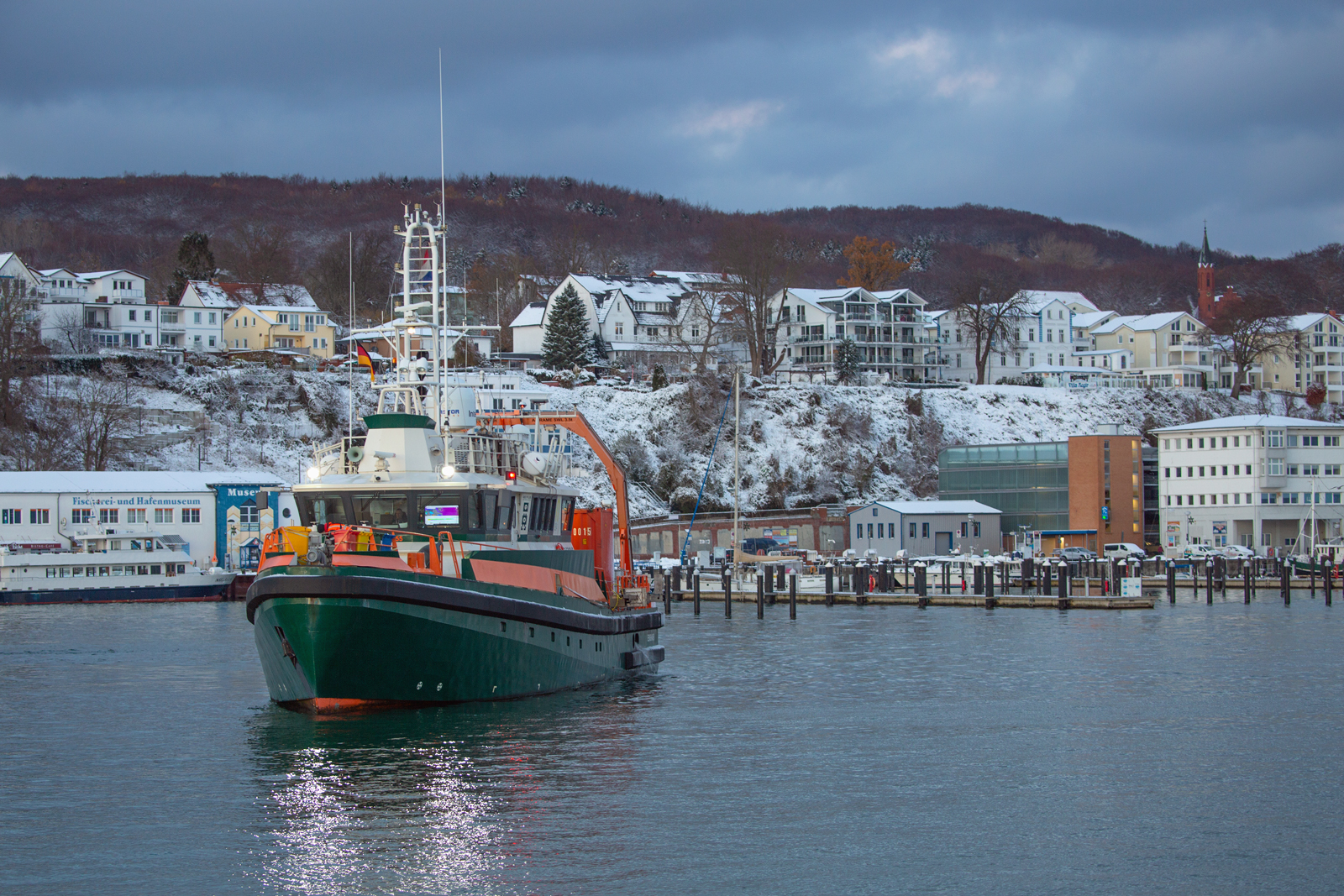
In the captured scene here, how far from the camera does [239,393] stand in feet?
341

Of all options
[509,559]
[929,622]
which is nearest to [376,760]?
[509,559]

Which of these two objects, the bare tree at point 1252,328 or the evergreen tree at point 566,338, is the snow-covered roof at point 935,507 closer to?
the evergreen tree at point 566,338

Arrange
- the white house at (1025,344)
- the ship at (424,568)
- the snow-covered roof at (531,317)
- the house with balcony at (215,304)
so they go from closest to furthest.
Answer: the ship at (424,568)
the house with balcony at (215,304)
the snow-covered roof at (531,317)
the white house at (1025,344)

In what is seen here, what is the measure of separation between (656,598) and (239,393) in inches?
1839

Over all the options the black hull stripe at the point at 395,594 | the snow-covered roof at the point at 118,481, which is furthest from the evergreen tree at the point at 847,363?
the black hull stripe at the point at 395,594

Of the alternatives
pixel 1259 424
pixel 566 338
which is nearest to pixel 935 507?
Result: pixel 1259 424

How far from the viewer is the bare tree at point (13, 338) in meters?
93.8

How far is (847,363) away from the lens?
396ft

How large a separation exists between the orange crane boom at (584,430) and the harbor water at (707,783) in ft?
14.3

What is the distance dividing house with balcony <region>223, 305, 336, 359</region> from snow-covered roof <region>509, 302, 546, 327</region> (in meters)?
18.6

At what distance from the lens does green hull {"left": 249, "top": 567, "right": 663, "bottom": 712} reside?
82.3 ft

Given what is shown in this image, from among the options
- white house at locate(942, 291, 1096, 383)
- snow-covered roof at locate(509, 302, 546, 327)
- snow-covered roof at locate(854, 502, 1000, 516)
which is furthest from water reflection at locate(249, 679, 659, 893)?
white house at locate(942, 291, 1096, 383)

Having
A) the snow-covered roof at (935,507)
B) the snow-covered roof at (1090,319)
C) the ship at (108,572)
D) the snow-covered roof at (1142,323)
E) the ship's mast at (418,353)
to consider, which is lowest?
the ship at (108,572)

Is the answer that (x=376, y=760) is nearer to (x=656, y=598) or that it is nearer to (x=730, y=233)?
(x=656, y=598)
